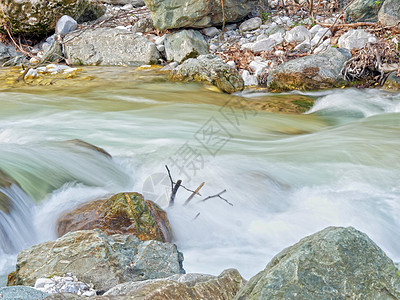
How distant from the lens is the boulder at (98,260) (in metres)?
2.53

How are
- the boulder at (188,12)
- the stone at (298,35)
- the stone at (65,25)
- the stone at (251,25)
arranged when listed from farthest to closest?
1. the stone at (65,25)
2. the stone at (251,25)
3. the boulder at (188,12)
4. the stone at (298,35)

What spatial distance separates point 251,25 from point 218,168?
7.19 meters

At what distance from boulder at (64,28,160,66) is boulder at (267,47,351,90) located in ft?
11.6

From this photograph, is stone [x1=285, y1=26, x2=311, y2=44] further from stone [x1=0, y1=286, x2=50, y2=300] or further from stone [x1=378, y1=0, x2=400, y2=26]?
stone [x1=0, y1=286, x2=50, y2=300]

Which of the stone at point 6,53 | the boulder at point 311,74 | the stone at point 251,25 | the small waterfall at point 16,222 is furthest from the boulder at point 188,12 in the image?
the small waterfall at point 16,222

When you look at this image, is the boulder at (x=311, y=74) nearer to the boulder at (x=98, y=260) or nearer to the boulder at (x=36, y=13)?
the boulder at (x=98, y=260)

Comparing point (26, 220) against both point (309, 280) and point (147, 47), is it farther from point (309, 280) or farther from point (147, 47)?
point (147, 47)

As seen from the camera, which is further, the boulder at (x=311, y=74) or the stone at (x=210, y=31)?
the stone at (x=210, y=31)

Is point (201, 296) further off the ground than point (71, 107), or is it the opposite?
point (201, 296)

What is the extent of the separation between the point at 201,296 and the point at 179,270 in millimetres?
779

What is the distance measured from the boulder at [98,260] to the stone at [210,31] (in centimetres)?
911

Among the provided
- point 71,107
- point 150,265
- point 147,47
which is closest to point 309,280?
point 150,265

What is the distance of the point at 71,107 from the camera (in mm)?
7406

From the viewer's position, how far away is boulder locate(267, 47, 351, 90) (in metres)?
8.13
